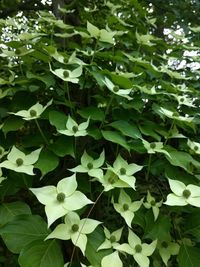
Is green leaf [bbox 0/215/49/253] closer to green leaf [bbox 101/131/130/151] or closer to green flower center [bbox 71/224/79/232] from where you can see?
green flower center [bbox 71/224/79/232]

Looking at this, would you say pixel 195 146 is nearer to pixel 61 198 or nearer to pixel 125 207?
pixel 125 207

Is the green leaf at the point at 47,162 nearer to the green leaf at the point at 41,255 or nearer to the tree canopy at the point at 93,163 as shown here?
the tree canopy at the point at 93,163

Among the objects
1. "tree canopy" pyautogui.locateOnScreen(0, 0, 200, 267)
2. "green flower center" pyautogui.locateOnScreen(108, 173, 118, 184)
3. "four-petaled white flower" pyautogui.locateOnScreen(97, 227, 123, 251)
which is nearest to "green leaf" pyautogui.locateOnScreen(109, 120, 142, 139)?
"tree canopy" pyautogui.locateOnScreen(0, 0, 200, 267)

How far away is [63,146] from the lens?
882mm

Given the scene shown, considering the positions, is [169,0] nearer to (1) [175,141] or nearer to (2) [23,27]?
(2) [23,27]

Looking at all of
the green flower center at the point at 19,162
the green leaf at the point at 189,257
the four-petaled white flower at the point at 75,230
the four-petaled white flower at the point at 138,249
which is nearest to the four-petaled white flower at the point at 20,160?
the green flower center at the point at 19,162

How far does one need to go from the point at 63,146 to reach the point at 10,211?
17cm

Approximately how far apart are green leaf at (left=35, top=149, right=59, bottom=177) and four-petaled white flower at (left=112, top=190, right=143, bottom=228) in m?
0.15

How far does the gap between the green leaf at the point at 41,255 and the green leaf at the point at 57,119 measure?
241 mm

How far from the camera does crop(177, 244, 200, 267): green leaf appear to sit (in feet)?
2.77

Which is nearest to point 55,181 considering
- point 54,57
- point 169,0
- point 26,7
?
point 54,57

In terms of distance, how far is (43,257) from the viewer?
29.7 inches

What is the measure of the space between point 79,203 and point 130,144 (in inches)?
9.4

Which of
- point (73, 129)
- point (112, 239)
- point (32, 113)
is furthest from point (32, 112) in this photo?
point (112, 239)
